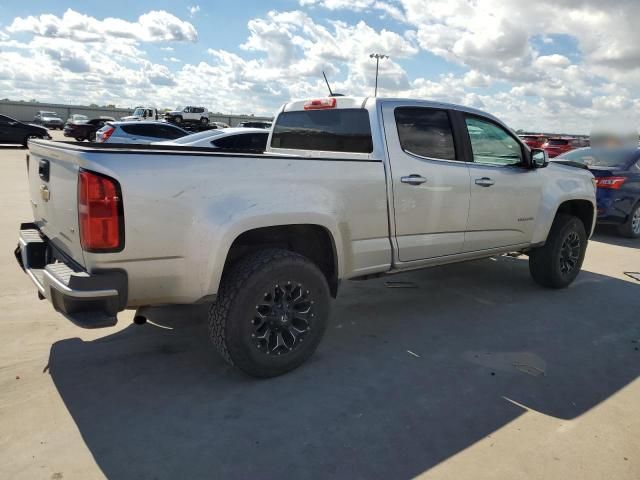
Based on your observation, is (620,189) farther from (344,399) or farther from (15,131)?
(15,131)

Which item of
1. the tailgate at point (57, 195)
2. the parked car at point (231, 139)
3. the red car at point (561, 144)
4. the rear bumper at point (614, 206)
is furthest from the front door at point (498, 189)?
the red car at point (561, 144)

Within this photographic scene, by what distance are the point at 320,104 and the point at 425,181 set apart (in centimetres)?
125

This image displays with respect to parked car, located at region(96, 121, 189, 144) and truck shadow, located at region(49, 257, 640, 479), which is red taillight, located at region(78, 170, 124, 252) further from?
parked car, located at region(96, 121, 189, 144)

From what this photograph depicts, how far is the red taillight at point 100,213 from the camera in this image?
2.64 m

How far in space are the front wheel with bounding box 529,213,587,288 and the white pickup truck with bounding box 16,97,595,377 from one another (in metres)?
0.51

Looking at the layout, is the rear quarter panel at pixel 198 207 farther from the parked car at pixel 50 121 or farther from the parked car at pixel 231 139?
the parked car at pixel 50 121

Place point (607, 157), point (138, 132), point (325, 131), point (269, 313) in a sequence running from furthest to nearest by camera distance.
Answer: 1. point (138, 132)
2. point (607, 157)
3. point (325, 131)
4. point (269, 313)

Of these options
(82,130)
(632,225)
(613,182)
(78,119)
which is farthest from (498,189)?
(78,119)

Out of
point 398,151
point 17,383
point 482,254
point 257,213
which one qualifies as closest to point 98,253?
point 257,213

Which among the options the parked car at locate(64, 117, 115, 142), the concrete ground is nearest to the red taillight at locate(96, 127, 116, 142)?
the concrete ground

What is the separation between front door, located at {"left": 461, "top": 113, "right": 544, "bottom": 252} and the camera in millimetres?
4590

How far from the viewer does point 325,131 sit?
15.0 feet

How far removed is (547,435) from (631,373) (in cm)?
129

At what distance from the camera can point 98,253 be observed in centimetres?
269
